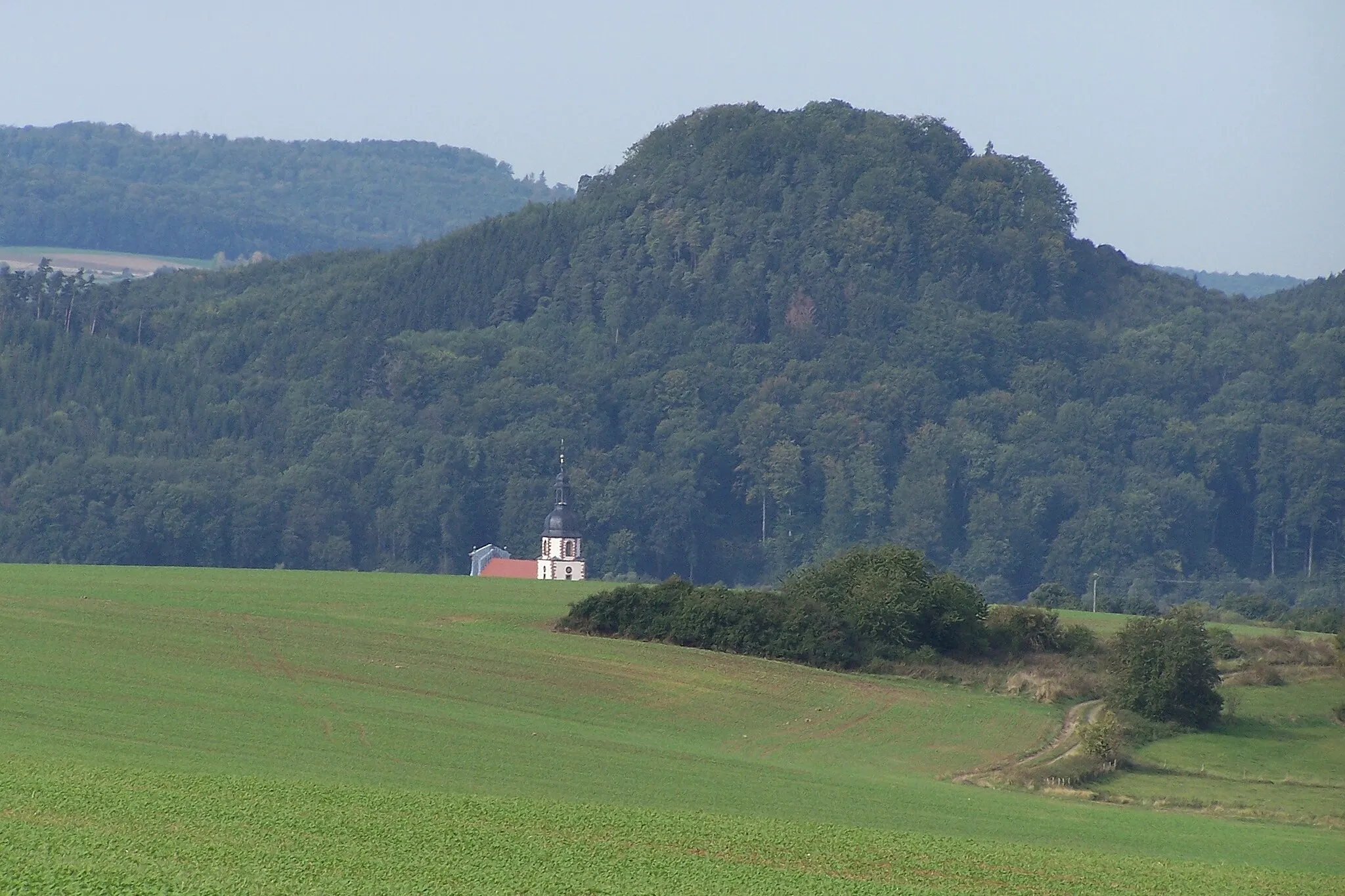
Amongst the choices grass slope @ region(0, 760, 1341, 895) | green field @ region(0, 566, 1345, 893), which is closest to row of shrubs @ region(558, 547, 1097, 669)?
green field @ region(0, 566, 1345, 893)

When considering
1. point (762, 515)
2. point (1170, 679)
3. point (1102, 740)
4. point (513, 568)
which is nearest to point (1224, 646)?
point (1170, 679)

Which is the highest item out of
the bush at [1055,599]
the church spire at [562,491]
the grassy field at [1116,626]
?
the church spire at [562,491]

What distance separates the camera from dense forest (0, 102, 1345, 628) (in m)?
134

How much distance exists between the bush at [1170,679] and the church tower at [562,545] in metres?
67.5

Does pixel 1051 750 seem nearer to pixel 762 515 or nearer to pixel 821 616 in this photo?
pixel 821 616

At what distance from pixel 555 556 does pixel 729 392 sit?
4383 cm

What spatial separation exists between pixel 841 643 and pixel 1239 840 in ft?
65.5

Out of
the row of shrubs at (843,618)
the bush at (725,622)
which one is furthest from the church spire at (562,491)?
the bush at (725,622)

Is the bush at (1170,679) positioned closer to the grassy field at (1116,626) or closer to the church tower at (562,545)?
the grassy field at (1116,626)

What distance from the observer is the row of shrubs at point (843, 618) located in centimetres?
4950

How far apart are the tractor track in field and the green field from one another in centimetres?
44

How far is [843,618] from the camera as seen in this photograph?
5053cm

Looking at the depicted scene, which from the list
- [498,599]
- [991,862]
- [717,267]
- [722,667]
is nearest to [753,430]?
[717,267]

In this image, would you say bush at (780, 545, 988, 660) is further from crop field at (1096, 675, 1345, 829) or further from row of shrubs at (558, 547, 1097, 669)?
crop field at (1096, 675, 1345, 829)
